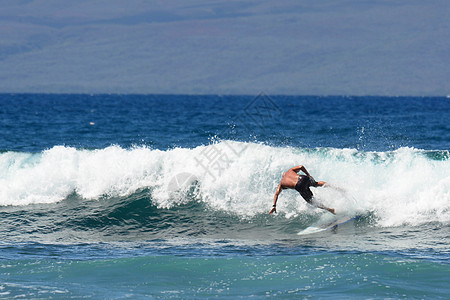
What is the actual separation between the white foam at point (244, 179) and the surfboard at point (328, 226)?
0.30m

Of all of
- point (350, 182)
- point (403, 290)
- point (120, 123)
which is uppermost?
point (120, 123)

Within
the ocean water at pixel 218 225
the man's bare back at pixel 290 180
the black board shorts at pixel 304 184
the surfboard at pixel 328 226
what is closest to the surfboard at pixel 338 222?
the surfboard at pixel 328 226

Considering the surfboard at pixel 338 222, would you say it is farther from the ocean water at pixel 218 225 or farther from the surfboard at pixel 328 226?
the ocean water at pixel 218 225

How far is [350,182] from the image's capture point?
47.3 ft

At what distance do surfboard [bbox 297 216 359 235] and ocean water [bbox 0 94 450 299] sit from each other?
0.12 meters

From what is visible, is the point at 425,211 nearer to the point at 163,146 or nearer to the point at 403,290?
the point at 403,290

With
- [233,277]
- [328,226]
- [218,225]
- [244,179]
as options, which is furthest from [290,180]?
Answer: [233,277]

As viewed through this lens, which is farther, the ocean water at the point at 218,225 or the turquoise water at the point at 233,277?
the ocean water at the point at 218,225

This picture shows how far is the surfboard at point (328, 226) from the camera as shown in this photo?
1213cm

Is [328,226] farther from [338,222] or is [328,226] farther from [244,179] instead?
[244,179]

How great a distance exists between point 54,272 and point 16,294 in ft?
3.63

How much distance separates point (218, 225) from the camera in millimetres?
13070

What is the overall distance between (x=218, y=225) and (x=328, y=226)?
255 centimetres

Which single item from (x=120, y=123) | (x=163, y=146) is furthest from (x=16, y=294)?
(x=120, y=123)
